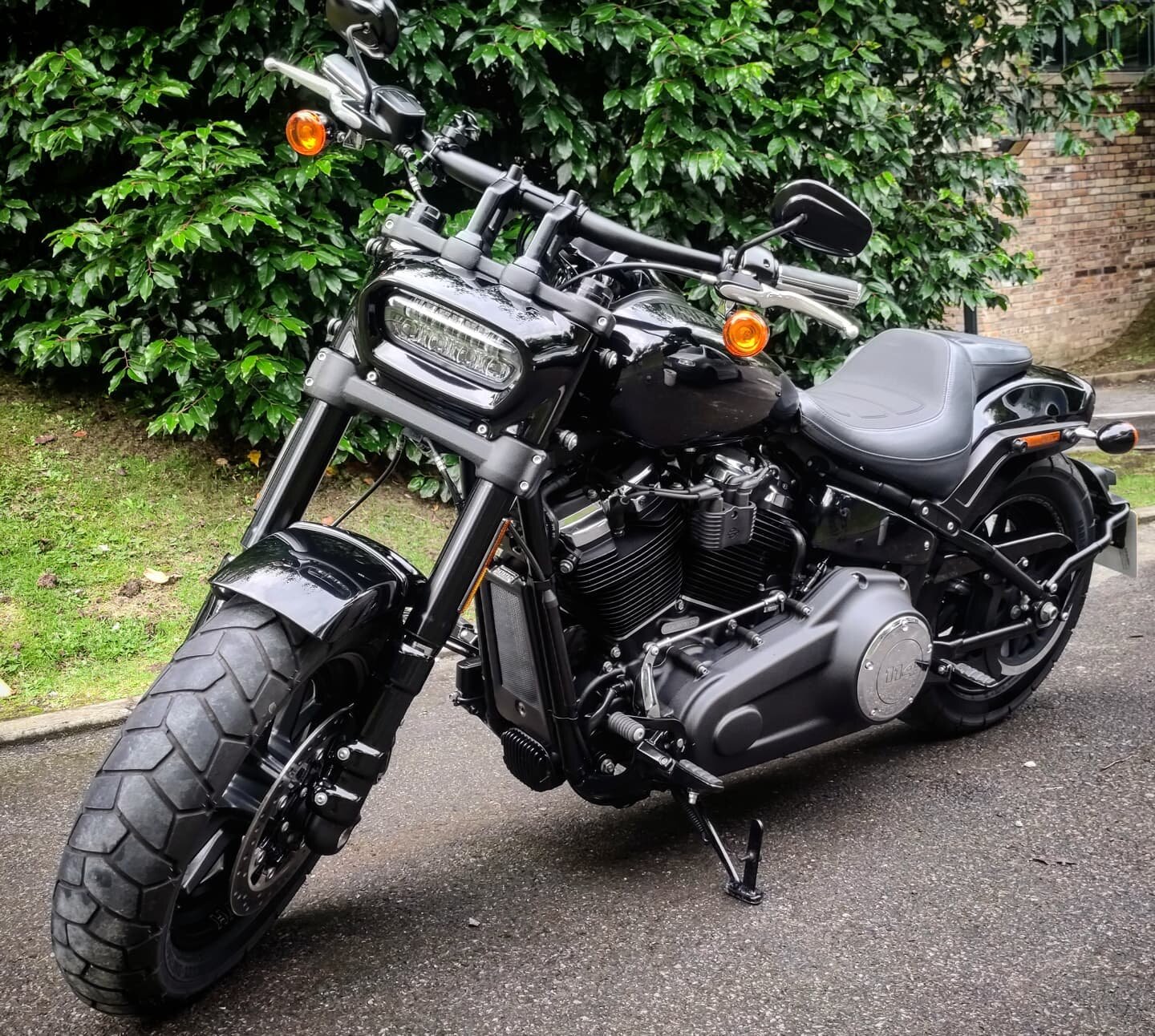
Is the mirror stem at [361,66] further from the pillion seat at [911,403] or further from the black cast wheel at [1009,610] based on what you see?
the black cast wheel at [1009,610]

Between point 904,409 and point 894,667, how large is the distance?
764 millimetres

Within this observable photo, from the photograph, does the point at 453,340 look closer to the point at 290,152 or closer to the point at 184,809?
the point at 184,809

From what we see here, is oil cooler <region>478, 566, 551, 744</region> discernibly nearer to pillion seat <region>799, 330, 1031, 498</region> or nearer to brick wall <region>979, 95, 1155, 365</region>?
pillion seat <region>799, 330, 1031, 498</region>

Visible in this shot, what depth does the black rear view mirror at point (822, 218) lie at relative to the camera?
2174mm

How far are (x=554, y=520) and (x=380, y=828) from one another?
3.88 ft

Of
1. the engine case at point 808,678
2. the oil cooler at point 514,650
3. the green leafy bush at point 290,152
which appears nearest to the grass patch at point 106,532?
the green leafy bush at point 290,152

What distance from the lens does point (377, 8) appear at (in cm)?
231

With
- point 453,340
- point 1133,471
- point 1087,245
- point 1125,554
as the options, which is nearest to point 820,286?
point 453,340

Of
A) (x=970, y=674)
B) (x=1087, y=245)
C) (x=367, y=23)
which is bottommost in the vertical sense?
(x=970, y=674)

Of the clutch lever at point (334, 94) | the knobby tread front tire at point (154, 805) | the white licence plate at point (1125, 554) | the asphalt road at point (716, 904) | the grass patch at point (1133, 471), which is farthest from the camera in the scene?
the grass patch at point (1133, 471)

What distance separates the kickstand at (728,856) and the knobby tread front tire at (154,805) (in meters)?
1.10

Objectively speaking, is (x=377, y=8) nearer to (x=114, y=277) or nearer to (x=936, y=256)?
(x=114, y=277)

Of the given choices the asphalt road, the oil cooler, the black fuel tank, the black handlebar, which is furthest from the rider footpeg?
the black handlebar

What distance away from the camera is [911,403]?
3369 millimetres
